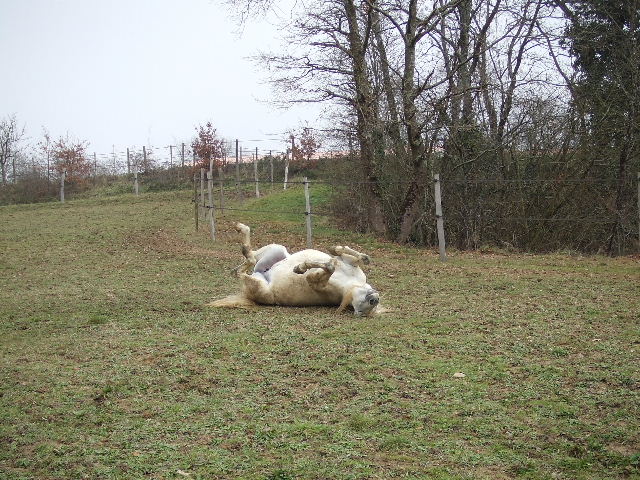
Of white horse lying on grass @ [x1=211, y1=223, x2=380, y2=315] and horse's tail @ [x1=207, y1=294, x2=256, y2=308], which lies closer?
white horse lying on grass @ [x1=211, y1=223, x2=380, y2=315]

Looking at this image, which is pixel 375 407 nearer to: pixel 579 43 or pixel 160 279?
pixel 160 279

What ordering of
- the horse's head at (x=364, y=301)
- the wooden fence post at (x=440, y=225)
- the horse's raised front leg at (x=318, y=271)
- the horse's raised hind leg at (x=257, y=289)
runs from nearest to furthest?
the horse's head at (x=364, y=301) < the horse's raised front leg at (x=318, y=271) < the horse's raised hind leg at (x=257, y=289) < the wooden fence post at (x=440, y=225)

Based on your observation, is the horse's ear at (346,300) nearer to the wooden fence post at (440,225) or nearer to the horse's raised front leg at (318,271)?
the horse's raised front leg at (318,271)

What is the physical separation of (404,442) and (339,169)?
16.3 metres

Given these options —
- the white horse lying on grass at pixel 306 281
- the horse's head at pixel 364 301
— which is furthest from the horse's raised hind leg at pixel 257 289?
the horse's head at pixel 364 301

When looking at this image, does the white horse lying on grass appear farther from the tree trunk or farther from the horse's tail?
the tree trunk

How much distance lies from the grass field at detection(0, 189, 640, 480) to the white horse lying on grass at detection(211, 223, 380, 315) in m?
0.23

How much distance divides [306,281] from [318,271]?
0.33 meters

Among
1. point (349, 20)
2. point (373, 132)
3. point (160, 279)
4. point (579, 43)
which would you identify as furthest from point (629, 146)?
point (160, 279)

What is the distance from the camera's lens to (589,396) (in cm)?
469

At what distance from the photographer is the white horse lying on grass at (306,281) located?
744 cm

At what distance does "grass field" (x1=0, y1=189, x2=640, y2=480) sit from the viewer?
148 inches

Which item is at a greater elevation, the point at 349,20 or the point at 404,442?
the point at 349,20

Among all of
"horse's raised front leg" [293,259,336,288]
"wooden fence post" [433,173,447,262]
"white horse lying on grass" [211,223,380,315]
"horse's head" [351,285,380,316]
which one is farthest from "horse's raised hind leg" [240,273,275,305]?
"wooden fence post" [433,173,447,262]
